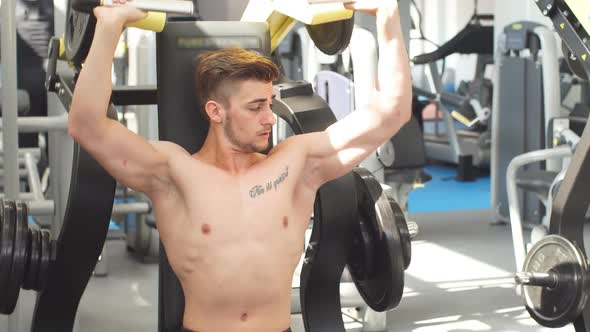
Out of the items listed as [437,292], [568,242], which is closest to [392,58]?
[568,242]

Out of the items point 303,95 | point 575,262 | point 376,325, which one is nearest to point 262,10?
point 303,95

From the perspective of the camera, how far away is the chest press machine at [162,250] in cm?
229

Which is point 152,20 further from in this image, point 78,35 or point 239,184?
point 239,184

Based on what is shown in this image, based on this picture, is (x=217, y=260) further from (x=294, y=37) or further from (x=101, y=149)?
(x=294, y=37)

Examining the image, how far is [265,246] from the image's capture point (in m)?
2.19

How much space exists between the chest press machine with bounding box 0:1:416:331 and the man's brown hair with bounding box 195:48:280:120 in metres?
0.18

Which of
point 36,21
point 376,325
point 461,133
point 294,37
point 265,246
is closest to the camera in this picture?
point 265,246

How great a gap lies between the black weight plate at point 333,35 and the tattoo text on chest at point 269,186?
0.31 m

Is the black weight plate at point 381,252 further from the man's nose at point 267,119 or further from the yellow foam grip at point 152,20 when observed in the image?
the yellow foam grip at point 152,20

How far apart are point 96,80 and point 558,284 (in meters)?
1.72

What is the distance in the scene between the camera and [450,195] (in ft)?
26.4

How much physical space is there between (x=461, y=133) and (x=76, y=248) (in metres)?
7.35

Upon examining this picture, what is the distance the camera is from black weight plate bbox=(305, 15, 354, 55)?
2232 millimetres

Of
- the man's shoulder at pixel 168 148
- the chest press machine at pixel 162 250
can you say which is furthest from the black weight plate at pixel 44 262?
the man's shoulder at pixel 168 148
